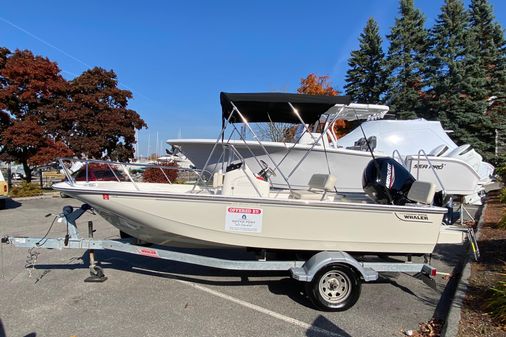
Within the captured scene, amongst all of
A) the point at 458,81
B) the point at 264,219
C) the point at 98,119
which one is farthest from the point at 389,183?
the point at 458,81

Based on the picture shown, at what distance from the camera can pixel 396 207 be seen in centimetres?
459

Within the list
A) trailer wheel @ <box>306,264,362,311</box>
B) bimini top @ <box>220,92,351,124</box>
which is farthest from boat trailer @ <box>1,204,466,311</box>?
bimini top @ <box>220,92,351,124</box>

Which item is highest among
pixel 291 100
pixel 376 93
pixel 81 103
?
pixel 376 93

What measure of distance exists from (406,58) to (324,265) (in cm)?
3264

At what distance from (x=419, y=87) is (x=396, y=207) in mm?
31329

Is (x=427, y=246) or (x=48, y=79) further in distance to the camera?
(x=48, y=79)

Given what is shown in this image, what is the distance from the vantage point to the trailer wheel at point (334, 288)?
441 cm

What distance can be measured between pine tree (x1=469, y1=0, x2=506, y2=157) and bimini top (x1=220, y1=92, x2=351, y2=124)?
89.6 ft

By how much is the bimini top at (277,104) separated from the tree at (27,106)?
13854 mm

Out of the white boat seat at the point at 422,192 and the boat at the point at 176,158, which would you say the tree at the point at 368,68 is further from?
the white boat seat at the point at 422,192

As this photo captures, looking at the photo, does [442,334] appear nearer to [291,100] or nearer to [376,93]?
[291,100]

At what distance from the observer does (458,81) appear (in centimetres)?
2881

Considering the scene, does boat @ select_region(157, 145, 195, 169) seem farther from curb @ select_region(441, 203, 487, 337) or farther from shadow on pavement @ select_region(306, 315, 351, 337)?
curb @ select_region(441, 203, 487, 337)

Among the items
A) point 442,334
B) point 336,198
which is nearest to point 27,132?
point 336,198
